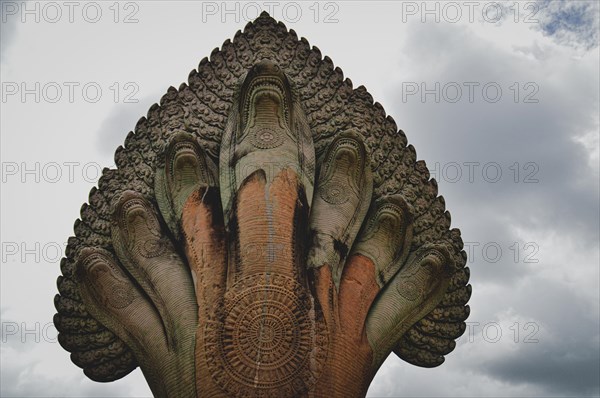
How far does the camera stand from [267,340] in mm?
10750

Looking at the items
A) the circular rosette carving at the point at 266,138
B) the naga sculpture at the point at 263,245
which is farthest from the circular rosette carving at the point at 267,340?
the circular rosette carving at the point at 266,138

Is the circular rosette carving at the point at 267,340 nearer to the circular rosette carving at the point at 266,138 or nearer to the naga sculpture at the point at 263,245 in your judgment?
the naga sculpture at the point at 263,245

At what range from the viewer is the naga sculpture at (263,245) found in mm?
10945

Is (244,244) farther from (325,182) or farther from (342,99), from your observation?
(342,99)

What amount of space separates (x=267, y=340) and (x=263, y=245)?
1.17 m

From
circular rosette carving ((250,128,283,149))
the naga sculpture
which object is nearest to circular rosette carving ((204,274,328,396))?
the naga sculpture

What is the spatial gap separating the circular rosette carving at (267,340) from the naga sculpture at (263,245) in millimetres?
16

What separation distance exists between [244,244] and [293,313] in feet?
3.49

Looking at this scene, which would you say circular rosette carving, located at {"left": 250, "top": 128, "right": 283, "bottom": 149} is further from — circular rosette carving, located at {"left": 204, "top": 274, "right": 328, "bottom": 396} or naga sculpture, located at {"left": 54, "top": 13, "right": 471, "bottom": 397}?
circular rosette carving, located at {"left": 204, "top": 274, "right": 328, "bottom": 396}

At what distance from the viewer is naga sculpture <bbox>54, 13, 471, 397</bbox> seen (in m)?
10.9

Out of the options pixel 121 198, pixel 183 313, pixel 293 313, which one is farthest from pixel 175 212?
pixel 293 313

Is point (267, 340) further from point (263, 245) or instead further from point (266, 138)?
point (266, 138)

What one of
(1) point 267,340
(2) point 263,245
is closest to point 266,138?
(2) point 263,245

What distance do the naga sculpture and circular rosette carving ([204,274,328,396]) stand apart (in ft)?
0.05
